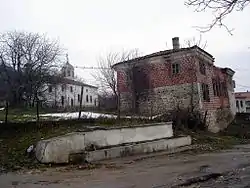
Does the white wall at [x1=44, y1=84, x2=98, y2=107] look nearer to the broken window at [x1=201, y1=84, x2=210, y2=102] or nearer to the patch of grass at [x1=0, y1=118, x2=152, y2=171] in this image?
the broken window at [x1=201, y1=84, x2=210, y2=102]

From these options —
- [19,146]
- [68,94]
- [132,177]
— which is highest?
[68,94]

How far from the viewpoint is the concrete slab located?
13.2m

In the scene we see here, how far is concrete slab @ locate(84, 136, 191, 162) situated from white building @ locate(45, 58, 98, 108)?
1038 inches

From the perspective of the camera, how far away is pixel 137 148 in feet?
50.5

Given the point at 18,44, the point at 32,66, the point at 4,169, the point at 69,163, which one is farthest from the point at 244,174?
the point at 18,44

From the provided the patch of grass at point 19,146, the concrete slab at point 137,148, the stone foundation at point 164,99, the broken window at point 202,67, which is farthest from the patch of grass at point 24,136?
the broken window at point 202,67

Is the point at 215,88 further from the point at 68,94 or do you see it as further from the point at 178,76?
the point at 68,94

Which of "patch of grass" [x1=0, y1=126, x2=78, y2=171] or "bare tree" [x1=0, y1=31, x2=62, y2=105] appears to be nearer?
"patch of grass" [x1=0, y1=126, x2=78, y2=171]

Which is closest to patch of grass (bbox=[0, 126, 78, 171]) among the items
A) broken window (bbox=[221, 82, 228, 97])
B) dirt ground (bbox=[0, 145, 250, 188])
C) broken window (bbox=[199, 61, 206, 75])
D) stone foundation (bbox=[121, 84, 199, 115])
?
dirt ground (bbox=[0, 145, 250, 188])

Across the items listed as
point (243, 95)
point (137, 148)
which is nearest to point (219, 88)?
point (137, 148)

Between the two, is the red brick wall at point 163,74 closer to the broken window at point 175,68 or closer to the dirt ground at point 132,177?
the broken window at point 175,68

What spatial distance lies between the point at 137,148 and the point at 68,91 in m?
58.0

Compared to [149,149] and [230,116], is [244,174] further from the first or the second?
[230,116]

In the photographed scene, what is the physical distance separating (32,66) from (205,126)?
21215mm
